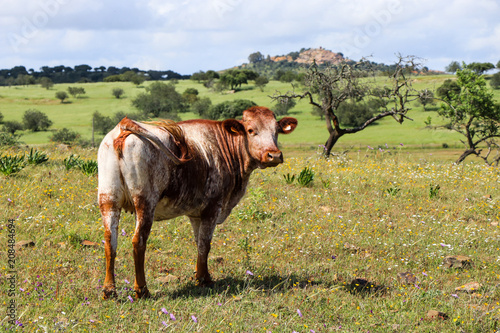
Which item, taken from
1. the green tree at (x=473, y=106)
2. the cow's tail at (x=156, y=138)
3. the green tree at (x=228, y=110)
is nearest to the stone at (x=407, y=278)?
the cow's tail at (x=156, y=138)

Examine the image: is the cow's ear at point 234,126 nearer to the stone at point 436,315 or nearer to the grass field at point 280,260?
the grass field at point 280,260

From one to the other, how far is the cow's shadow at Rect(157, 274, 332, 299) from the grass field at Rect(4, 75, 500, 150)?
25.4 metres

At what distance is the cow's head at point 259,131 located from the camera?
→ 632cm

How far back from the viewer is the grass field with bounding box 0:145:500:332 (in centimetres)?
543

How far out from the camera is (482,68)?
92312 millimetres

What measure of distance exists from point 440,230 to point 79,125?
6069cm

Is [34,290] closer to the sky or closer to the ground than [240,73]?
closer to the ground

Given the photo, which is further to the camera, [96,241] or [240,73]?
[240,73]

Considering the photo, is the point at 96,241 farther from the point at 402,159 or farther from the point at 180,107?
the point at 180,107

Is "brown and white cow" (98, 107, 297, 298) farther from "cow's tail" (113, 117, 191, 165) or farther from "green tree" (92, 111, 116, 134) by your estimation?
"green tree" (92, 111, 116, 134)

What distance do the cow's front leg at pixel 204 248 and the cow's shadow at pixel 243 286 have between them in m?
0.11

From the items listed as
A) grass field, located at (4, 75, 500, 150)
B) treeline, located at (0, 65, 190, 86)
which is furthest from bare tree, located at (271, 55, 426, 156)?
treeline, located at (0, 65, 190, 86)

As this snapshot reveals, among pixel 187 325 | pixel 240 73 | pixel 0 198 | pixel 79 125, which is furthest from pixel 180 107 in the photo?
pixel 187 325

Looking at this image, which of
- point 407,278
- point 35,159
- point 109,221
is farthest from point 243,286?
point 35,159
